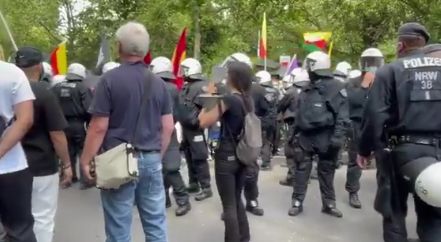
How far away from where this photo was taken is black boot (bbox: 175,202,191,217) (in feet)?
25.4

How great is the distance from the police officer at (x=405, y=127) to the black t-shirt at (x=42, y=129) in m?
2.42

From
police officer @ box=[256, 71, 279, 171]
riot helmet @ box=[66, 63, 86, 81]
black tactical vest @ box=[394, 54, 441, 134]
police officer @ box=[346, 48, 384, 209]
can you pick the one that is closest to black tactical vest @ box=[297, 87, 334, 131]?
police officer @ box=[346, 48, 384, 209]

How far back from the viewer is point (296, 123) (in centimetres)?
780

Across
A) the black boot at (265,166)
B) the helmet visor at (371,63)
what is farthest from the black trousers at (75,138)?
the helmet visor at (371,63)

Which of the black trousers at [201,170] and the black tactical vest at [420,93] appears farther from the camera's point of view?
the black trousers at [201,170]

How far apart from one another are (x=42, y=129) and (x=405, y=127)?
9.13 ft

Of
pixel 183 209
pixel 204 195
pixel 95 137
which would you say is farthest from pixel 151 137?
pixel 204 195

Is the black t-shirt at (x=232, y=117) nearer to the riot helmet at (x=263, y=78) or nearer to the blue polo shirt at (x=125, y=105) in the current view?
the blue polo shirt at (x=125, y=105)

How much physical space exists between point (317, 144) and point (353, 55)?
57.7 feet

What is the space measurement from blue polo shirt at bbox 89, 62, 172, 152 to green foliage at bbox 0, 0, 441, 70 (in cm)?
1028

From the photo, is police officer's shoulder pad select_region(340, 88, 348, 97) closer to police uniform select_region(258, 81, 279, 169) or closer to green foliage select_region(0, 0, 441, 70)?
police uniform select_region(258, 81, 279, 169)

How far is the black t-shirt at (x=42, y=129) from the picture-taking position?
5.00 m

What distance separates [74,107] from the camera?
9727 millimetres

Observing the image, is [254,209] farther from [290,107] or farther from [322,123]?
[290,107]
